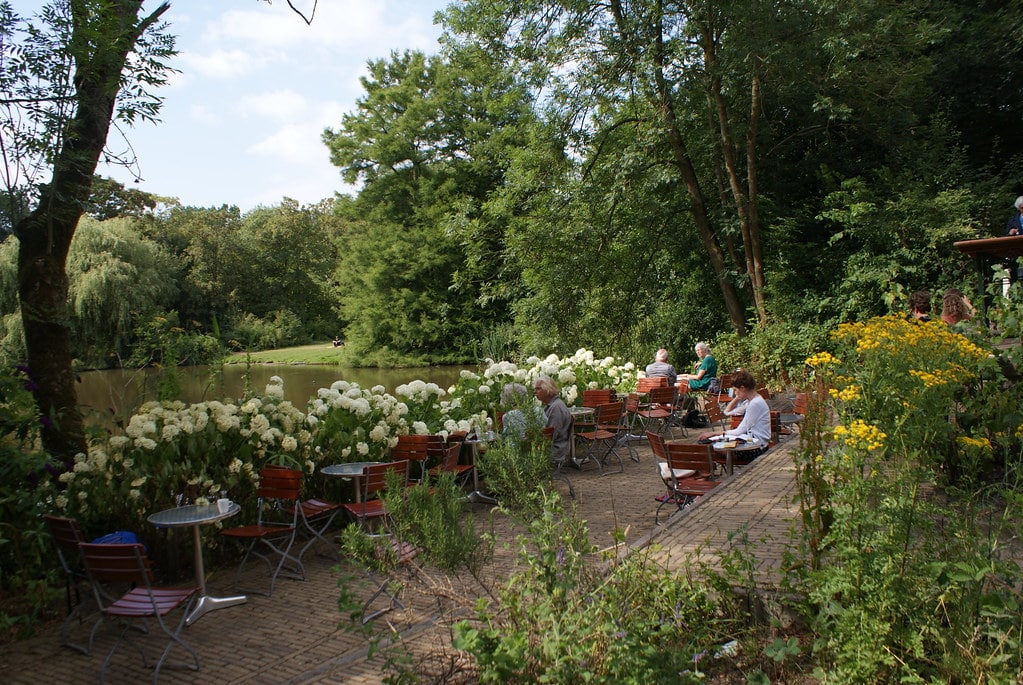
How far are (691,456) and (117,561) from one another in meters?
4.33

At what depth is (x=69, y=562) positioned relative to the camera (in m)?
5.36

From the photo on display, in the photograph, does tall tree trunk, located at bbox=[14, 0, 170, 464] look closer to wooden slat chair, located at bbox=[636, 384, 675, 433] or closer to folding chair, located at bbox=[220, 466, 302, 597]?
folding chair, located at bbox=[220, 466, 302, 597]

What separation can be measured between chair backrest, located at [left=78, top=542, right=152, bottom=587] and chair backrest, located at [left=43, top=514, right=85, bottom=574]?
172mm

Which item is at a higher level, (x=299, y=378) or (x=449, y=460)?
(x=449, y=460)

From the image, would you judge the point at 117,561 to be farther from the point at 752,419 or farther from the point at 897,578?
the point at 752,419

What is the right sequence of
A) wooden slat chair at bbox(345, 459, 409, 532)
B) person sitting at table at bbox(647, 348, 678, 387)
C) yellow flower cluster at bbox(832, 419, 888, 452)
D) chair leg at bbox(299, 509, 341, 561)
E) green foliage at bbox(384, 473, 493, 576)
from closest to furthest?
1. green foliage at bbox(384, 473, 493, 576)
2. yellow flower cluster at bbox(832, 419, 888, 452)
3. wooden slat chair at bbox(345, 459, 409, 532)
4. chair leg at bbox(299, 509, 341, 561)
5. person sitting at table at bbox(647, 348, 678, 387)

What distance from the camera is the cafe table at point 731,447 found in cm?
705

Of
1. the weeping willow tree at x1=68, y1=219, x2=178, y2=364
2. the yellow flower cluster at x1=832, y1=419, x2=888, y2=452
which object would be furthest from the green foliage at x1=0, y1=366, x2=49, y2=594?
the weeping willow tree at x1=68, y1=219, x2=178, y2=364

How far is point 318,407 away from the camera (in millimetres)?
7633

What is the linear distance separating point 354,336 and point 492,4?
24527 millimetres

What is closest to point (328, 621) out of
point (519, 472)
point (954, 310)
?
point (519, 472)

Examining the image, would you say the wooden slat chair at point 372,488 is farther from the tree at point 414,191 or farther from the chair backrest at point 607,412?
the tree at point 414,191

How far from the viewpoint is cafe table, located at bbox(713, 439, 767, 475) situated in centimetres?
705

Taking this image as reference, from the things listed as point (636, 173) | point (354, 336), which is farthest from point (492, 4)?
point (354, 336)
